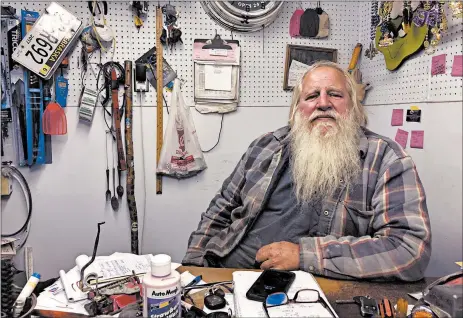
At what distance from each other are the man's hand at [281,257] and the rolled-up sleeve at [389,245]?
0.02 m

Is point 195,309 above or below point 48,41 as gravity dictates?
below

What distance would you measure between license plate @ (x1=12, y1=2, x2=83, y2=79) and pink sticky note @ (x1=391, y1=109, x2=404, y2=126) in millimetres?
1309

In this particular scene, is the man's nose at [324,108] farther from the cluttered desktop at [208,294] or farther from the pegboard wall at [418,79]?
the cluttered desktop at [208,294]

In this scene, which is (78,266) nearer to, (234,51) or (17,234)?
(17,234)

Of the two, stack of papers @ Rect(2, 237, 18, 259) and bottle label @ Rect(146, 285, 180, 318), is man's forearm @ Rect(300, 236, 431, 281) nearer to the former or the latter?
bottle label @ Rect(146, 285, 180, 318)

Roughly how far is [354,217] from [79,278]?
2.18ft

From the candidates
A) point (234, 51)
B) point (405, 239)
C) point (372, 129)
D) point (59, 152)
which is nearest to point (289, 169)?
point (372, 129)

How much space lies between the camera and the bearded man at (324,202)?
765 mm

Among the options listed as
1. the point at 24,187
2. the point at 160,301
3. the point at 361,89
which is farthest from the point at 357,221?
the point at 24,187

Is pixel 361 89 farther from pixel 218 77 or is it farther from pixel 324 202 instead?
pixel 218 77

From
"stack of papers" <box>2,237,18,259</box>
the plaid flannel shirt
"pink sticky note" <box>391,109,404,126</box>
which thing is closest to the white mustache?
the plaid flannel shirt

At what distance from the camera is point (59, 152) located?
155 centimetres

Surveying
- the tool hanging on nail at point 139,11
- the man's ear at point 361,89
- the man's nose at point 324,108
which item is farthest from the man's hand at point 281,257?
the tool hanging on nail at point 139,11

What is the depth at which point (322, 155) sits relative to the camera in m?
1.04
